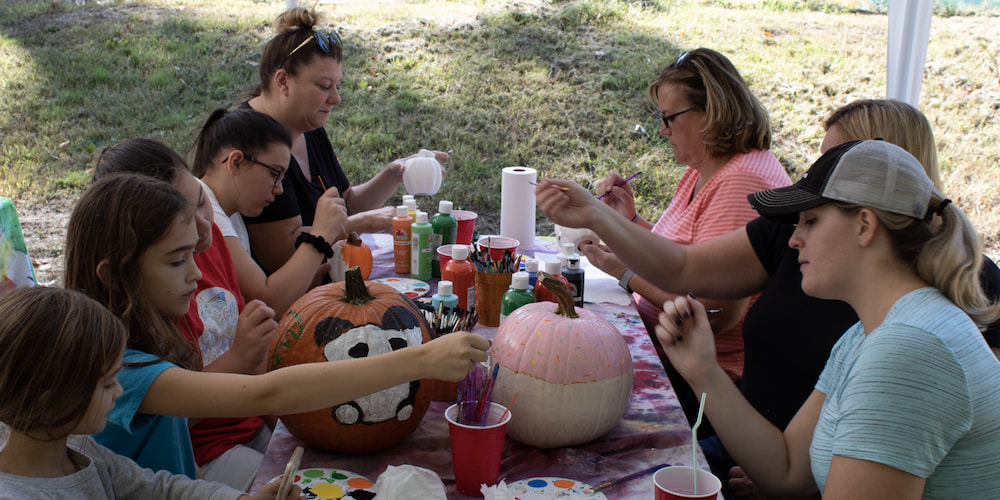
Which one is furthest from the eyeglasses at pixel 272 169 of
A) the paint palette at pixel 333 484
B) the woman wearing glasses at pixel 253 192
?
the paint palette at pixel 333 484

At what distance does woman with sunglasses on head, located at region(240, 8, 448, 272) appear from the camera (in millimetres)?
2807

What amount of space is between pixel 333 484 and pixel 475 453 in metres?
0.29

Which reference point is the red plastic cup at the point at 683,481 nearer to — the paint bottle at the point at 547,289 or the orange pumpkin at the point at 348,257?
the paint bottle at the point at 547,289

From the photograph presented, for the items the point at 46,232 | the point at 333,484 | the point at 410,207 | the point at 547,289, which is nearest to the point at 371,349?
the point at 333,484

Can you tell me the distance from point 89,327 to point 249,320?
0.44 metres

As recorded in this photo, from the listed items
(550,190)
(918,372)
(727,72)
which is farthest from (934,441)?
(727,72)

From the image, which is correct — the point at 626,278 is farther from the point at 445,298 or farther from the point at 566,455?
the point at 566,455

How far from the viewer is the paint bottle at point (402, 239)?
2.76 metres

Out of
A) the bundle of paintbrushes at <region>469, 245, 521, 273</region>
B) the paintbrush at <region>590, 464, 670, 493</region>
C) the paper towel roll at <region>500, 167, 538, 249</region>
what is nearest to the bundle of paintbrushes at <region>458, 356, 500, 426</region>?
the paintbrush at <region>590, 464, 670, 493</region>

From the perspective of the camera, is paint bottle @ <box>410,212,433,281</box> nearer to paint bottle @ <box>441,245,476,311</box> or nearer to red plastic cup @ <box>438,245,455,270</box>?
red plastic cup @ <box>438,245,455,270</box>

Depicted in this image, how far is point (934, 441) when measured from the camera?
119cm

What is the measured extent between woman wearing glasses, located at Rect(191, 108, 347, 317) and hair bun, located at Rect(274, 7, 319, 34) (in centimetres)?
73

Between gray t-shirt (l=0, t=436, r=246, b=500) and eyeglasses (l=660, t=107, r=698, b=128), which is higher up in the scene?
eyeglasses (l=660, t=107, r=698, b=128)

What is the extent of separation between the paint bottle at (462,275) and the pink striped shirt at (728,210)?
702mm
